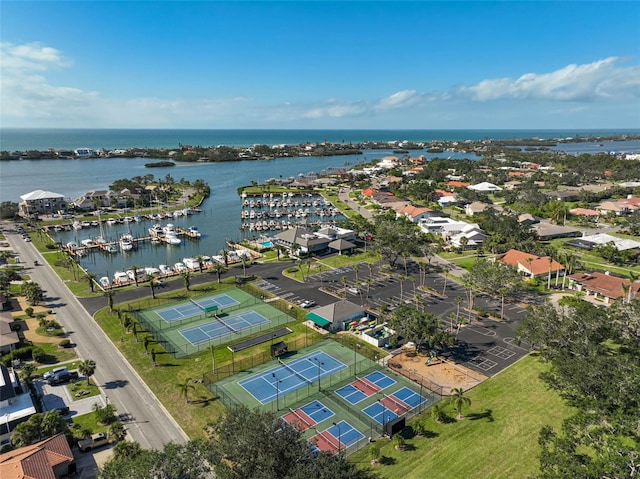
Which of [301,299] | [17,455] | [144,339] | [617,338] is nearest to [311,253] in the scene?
[301,299]

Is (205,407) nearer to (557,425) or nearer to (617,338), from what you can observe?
(557,425)

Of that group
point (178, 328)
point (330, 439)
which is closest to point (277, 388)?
point (330, 439)

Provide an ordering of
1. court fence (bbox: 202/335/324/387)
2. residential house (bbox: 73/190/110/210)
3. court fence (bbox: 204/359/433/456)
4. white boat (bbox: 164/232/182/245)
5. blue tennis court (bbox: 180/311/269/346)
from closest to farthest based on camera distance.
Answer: court fence (bbox: 204/359/433/456) < court fence (bbox: 202/335/324/387) < blue tennis court (bbox: 180/311/269/346) < white boat (bbox: 164/232/182/245) < residential house (bbox: 73/190/110/210)

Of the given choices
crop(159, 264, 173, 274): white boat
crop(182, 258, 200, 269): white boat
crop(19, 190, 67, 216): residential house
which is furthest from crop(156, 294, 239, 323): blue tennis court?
crop(19, 190, 67, 216): residential house

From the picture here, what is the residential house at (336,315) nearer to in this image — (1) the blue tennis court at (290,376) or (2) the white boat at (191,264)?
(1) the blue tennis court at (290,376)

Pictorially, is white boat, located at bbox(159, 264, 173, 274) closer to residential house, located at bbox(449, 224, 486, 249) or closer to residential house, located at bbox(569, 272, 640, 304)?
residential house, located at bbox(449, 224, 486, 249)

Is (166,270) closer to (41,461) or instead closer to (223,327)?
(223,327)
